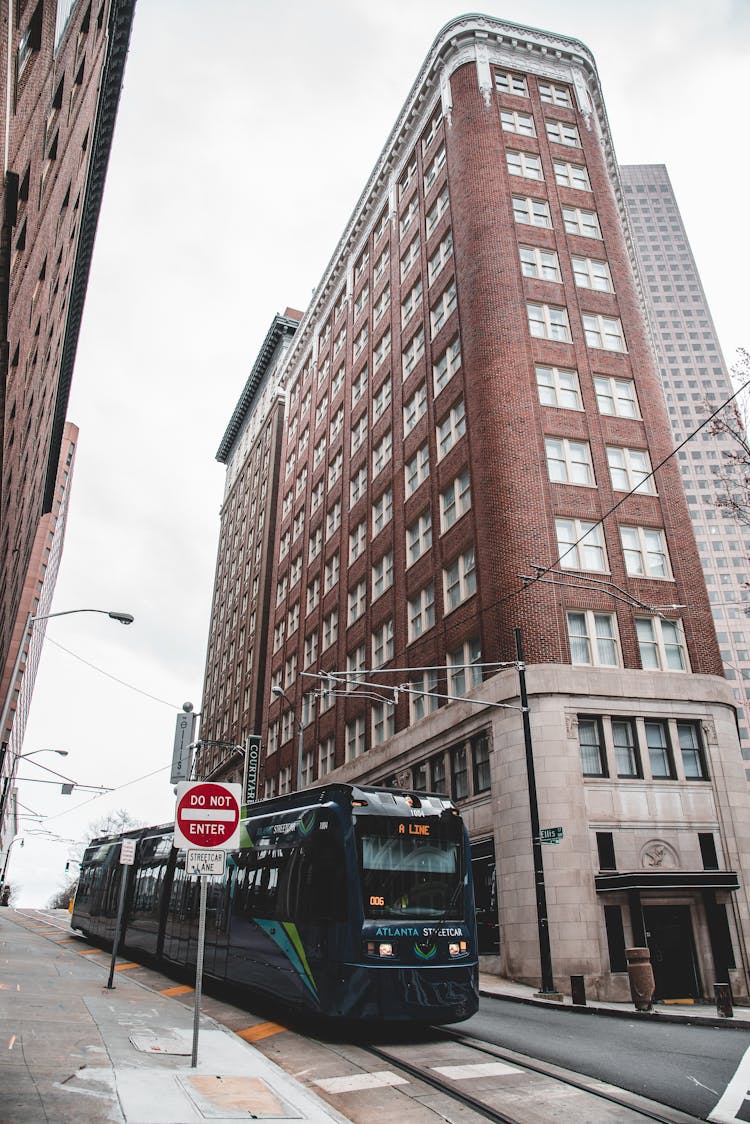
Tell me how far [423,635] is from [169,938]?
645 inches

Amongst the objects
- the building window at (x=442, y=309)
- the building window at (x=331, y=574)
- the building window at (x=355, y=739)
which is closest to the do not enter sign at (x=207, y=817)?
the building window at (x=355, y=739)

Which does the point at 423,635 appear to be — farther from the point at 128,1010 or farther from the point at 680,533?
the point at 128,1010

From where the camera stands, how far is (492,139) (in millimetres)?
37094

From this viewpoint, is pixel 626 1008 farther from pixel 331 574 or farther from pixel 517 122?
pixel 517 122

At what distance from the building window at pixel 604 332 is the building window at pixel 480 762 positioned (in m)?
17.0

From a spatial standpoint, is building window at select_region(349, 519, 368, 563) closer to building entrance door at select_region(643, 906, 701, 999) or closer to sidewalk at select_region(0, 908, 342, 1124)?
building entrance door at select_region(643, 906, 701, 999)

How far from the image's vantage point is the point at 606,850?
2277 centimetres

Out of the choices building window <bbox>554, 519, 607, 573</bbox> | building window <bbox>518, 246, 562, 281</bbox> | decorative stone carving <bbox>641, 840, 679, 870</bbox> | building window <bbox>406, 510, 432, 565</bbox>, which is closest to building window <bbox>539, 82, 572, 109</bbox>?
building window <bbox>518, 246, 562, 281</bbox>

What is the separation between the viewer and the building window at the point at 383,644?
1440 inches

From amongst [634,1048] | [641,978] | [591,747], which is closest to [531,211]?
[591,747]

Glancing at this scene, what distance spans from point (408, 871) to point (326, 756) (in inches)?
1226

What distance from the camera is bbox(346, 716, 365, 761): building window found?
125 ft

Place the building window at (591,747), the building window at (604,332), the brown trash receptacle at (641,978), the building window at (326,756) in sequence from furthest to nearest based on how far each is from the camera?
the building window at (326,756), the building window at (604,332), the building window at (591,747), the brown trash receptacle at (641,978)

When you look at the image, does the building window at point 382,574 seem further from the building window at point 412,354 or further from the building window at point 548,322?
the building window at point 548,322
